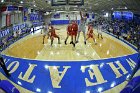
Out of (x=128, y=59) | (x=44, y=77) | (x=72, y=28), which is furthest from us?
(x=72, y=28)

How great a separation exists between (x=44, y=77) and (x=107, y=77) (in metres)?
1.55

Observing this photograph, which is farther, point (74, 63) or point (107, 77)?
point (74, 63)

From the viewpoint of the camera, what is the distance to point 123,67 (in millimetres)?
7340

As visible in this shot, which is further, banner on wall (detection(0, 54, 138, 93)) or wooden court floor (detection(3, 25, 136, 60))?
wooden court floor (detection(3, 25, 136, 60))

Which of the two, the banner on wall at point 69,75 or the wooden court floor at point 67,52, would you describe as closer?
the banner on wall at point 69,75

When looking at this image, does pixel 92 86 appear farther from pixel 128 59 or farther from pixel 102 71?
pixel 128 59

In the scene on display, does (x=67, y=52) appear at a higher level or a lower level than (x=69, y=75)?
lower

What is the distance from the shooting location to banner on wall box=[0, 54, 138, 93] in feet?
18.5

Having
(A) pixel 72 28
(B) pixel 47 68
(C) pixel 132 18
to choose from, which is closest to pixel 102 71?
(B) pixel 47 68

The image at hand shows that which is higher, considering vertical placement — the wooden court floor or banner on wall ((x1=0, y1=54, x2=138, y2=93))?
banner on wall ((x1=0, y1=54, x2=138, y2=93))

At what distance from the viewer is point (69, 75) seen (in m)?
6.39

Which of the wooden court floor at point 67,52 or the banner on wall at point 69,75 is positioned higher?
the banner on wall at point 69,75

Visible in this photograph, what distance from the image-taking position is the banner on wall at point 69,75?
5647 millimetres

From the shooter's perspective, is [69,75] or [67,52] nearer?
[69,75]
